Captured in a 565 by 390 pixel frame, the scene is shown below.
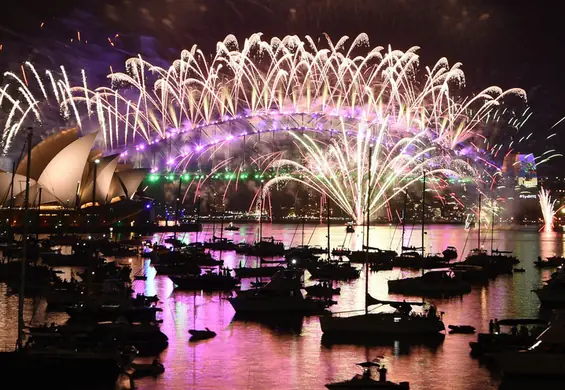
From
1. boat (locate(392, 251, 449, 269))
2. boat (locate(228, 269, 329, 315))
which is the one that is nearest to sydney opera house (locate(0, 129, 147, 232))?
boat (locate(392, 251, 449, 269))

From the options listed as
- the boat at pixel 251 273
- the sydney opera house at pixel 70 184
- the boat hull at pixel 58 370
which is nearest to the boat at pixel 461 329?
the boat hull at pixel 58 370

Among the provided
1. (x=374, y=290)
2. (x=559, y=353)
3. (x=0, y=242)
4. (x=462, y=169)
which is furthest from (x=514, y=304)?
(x=462, y=169)

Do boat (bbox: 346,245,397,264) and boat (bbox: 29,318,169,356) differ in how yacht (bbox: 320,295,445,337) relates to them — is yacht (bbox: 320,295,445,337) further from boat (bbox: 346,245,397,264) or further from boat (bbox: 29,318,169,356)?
boat (bbox: 346,245,397,264)

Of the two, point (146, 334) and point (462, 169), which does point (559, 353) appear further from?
point (462, 169)

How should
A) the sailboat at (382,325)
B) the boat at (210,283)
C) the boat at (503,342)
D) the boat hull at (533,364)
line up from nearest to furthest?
the boat hull at (533,364)
the boat at (503,342)
the sailboat at (382,325)
the boat at (210,283)

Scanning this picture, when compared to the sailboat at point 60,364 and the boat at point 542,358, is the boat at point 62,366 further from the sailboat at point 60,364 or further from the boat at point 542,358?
the boat at point 542,358

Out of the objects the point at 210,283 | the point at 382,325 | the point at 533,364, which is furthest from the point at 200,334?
the point at 210,283
